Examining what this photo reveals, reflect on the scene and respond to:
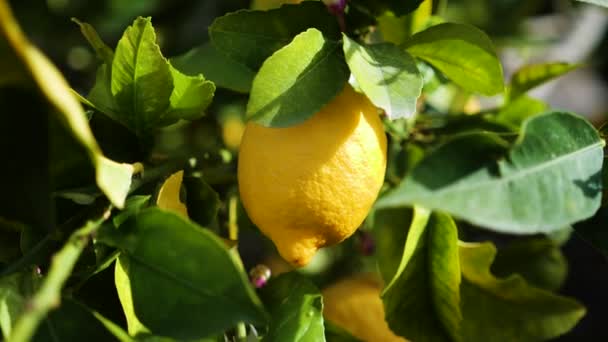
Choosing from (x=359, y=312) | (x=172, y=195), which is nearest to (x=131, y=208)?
(x=172, y=195)

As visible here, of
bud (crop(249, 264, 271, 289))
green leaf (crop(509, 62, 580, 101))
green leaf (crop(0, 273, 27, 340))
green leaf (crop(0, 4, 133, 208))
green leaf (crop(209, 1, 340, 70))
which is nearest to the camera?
green leaf (crop(0, 4, 133, 208))

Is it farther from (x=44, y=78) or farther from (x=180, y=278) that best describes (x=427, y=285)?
(x=44, y=78)

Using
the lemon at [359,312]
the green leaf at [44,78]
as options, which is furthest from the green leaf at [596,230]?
the green leaf at [44,78]

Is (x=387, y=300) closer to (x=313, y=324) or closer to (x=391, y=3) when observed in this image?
(x=313, y=324)

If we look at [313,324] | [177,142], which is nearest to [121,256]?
[313,324]

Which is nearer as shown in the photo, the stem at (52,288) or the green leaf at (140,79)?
the stem at (52,288)

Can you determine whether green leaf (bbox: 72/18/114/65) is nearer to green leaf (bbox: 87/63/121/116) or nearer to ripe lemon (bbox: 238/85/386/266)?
green leaf (bbox: 87/63/121/116)

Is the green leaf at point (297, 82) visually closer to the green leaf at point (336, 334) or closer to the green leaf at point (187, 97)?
the green leaf at point (187, 97)

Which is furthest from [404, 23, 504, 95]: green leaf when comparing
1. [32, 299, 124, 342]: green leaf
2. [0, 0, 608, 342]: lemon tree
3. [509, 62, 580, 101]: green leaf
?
[32, 299, 124, 342]: green leaf
